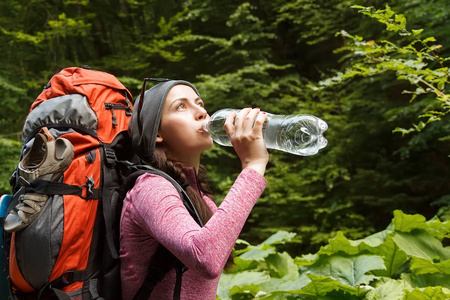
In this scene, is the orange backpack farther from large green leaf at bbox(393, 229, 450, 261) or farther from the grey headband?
large green leaf at bbox(393, 229, 450, 261)

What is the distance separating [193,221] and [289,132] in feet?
1.92

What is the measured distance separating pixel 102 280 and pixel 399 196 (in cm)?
586

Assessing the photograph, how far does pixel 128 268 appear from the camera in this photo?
5.16 feet

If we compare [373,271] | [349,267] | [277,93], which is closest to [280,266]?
[373,271]

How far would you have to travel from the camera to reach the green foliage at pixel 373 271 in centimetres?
230

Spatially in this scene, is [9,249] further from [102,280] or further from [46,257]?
[102,280]

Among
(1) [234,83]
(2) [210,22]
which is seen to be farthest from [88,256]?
(2) [210,22]

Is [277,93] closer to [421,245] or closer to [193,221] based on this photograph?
[421,245]

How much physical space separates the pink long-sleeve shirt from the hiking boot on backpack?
0.27 metres

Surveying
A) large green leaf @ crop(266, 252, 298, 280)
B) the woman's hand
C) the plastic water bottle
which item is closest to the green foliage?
large green leaf @ crop(266, 252, 298, 280)

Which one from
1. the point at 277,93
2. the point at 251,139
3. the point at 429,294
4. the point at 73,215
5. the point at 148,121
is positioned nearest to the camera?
the point at 251,139

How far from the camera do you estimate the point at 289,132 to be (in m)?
1.73

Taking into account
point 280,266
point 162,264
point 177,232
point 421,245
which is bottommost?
point 280,266

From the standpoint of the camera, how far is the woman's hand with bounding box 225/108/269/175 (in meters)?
1.44
